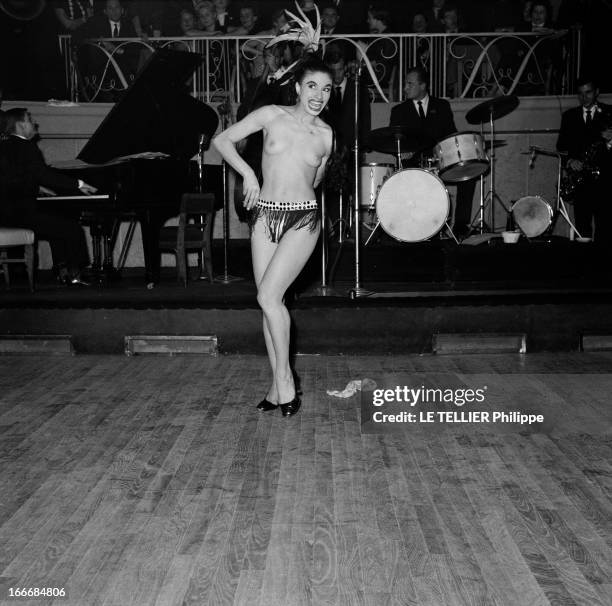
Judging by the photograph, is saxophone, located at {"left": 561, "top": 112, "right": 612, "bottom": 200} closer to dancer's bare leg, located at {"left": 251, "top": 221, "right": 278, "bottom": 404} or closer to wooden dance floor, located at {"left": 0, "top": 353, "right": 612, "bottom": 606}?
wooden dance floor, located at {"left": 0, "top": 353, "right": 612, "bottom": 606}

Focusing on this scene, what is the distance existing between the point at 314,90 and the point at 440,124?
14.8 feet

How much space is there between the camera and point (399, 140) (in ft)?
23.8

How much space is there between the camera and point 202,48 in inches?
364

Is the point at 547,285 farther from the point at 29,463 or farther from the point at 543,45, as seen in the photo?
the point at 29,463

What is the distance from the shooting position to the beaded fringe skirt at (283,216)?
3.85 m

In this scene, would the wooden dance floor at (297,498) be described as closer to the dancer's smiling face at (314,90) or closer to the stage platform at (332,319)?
the stage platform at (332,319)

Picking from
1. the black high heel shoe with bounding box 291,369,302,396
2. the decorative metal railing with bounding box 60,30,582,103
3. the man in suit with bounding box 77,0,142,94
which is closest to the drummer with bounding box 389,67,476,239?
the decorative metal railing with bounding box 60,30,582,103

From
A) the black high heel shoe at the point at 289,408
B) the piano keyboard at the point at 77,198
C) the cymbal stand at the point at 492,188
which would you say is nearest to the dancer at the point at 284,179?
the black high heel shoe at the point at 289,408

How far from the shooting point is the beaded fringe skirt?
3.85 m

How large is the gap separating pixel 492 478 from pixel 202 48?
7.27 m

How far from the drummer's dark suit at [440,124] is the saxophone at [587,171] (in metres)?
0.86

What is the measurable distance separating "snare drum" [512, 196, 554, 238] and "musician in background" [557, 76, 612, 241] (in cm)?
38

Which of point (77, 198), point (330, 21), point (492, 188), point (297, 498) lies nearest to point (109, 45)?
point (330, 21)

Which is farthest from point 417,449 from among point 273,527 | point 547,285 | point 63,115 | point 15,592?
point 63,115
